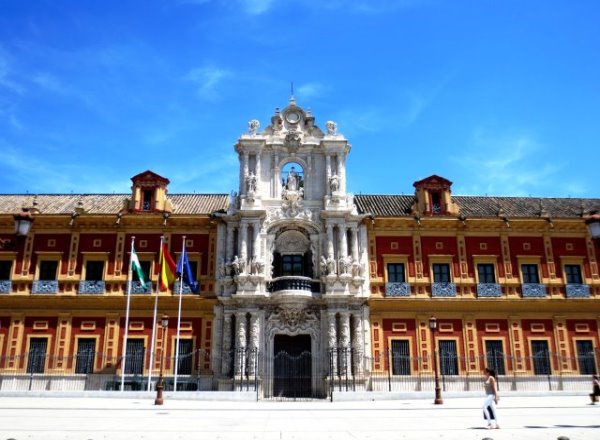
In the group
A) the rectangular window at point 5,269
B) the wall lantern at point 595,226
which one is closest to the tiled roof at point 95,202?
the rectangular window at point 5,269

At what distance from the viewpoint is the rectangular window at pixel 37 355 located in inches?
1092

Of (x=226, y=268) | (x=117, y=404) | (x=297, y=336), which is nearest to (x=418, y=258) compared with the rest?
(x=297, y=336)

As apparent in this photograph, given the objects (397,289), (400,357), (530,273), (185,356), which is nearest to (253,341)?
(185,356)

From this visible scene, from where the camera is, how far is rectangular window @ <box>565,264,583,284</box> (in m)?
30.3

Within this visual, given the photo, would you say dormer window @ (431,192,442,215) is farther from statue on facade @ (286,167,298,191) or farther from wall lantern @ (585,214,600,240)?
wall lantern @ (585,214,600,240)

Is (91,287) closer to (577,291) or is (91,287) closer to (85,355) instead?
(85,355)

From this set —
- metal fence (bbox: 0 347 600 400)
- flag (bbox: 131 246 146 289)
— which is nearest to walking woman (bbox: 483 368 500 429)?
metal fence (bbox: 0 347 600 400)

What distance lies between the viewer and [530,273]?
30266 mm

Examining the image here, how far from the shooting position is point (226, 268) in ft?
94.3

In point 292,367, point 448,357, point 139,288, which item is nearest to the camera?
point 292,367

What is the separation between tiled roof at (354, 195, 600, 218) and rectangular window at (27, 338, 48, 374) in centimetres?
1905

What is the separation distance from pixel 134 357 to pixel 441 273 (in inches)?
682

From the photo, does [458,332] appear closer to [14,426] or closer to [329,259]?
[329,259]

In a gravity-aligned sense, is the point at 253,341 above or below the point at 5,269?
below
